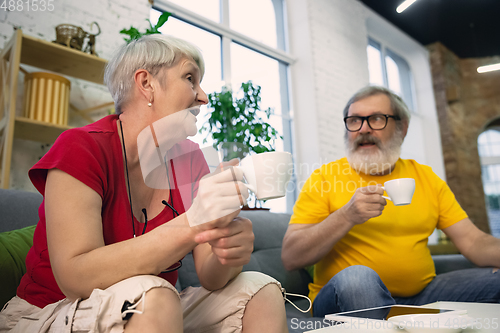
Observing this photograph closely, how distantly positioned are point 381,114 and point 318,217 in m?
0.58

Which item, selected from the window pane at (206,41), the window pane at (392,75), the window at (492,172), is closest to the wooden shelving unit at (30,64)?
the window pane at (206,41)

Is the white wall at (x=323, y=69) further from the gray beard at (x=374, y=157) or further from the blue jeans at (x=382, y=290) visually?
the blue jeans at (x=382, y=290)

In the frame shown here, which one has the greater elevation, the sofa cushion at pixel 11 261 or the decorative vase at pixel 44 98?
the decorative vase at pixel 44 98

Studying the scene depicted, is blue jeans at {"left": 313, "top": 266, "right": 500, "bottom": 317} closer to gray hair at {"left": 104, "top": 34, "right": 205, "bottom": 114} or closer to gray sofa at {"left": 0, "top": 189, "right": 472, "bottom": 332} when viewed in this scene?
gray sofa at {"left": 0, "top": 189, "right": 472, "bottom": 332}

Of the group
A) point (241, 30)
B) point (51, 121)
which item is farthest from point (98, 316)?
point (241, 30)

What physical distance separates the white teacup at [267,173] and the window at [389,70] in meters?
5.19

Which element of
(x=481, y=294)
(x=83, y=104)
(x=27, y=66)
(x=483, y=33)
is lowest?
(x=481, y=294)

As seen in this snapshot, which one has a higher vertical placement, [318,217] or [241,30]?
[241,30]

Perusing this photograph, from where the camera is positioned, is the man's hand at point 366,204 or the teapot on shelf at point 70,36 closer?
the man's hand at point 366,204

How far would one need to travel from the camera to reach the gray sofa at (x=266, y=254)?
1.17m

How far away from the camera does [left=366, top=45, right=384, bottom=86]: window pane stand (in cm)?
564

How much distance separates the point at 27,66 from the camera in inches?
87.0

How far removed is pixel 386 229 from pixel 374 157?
32 cm

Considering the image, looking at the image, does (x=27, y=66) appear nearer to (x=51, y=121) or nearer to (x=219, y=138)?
(x=51, y=121)
